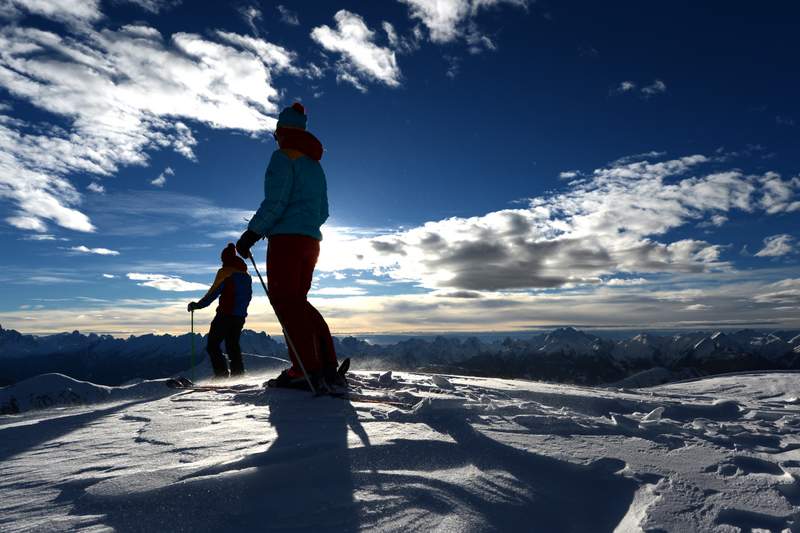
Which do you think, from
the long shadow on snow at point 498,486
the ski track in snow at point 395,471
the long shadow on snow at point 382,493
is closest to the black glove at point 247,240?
the ski track in snow at point 395,471

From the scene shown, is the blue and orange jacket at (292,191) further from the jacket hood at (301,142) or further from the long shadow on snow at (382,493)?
the long shadow on snow at (382,493)

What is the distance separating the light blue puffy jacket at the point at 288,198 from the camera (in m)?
4.53

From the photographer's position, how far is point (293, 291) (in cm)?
454

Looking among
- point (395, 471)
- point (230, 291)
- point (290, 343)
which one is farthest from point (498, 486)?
point (230, 291)

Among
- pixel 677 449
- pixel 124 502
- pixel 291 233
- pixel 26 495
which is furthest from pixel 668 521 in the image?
pixel 291 233

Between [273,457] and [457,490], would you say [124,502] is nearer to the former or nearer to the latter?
[273,457]

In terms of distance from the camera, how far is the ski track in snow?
1591 millimetres

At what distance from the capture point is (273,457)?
2.11 meters

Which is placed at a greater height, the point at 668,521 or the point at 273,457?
the point at 273,457

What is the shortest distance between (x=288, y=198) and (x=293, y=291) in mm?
990

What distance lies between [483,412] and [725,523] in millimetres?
1749

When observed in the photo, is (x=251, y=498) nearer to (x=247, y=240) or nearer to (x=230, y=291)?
(x=247, y=240)

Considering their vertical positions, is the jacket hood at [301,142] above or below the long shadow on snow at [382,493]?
above

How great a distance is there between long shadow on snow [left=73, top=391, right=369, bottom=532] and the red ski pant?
2243mm
